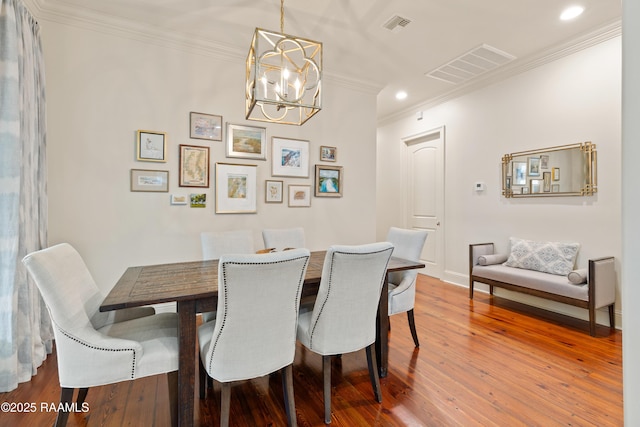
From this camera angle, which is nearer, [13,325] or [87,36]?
[13,325]

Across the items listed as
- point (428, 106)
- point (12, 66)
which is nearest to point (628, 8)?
point (12, 66)

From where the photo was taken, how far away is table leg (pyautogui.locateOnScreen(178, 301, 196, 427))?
5.00 feet

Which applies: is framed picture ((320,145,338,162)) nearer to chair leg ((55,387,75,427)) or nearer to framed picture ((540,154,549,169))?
framed picture ((540,154,549,169))

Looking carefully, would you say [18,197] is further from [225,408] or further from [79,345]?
[225,408]

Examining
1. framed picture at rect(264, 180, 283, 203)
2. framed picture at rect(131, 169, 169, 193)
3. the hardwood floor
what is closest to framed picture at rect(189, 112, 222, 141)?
framed picture at rect(131, 169, 169, 193)

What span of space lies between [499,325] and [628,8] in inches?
129

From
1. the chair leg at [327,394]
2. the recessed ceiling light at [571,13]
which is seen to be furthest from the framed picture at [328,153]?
the chair leg at [327,394]

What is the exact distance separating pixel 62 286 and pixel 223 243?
122 centimetres

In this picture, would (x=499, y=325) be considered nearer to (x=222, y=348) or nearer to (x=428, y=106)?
(x=222, y=348)

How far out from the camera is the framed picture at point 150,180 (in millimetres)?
3006

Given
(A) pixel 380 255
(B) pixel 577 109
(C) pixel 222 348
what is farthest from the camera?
(B) pixel 577 109

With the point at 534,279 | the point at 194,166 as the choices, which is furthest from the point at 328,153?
the point at 534,279

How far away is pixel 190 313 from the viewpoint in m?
1.57

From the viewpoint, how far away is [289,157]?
12.3ft
